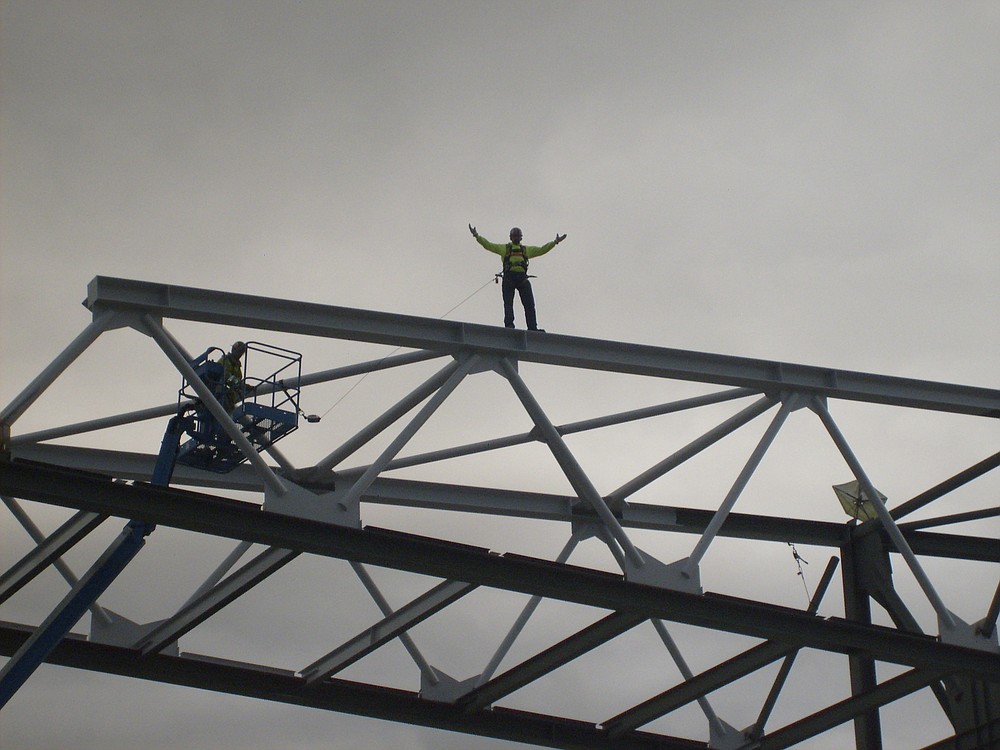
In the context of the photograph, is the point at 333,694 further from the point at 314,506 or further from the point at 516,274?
the point at 516,274

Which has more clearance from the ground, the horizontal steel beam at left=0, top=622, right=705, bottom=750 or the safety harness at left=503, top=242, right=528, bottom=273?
the safety harness at left=503, top=242, right=528, bottom=273

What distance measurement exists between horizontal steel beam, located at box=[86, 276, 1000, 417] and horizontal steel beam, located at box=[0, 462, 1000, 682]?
2.53 meters

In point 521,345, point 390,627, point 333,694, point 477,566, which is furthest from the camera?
point 333,694

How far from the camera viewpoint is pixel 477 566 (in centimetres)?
2108

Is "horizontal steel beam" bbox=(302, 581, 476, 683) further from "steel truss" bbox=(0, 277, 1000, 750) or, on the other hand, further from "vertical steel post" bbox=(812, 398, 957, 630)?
"vertical steel post" bbox=(812, 398, 957, 630)

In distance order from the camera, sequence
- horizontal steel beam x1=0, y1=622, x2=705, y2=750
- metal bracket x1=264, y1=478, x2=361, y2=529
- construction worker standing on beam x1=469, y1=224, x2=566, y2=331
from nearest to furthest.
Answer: metal bracket x1=264, y1=478, x2=361, y2=529, horizontal steel beam x1=0, y1=622, x2=705, y2=750, construction worker standing on beam x1=469, y1=224, x2=566, y2=331

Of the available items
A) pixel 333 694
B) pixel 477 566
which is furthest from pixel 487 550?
pixel 333 694

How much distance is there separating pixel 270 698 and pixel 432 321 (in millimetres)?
7945

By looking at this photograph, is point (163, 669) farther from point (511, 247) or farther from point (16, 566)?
point (511, 247)

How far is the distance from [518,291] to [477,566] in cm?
610

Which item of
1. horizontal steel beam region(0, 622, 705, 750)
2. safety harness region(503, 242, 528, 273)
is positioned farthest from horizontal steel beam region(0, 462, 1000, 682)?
safety harness region(503, 242, 528, 273)

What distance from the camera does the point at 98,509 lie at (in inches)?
751

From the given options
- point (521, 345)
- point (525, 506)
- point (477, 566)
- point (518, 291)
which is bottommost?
point (477, 566)

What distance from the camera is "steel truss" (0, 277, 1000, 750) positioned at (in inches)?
787
